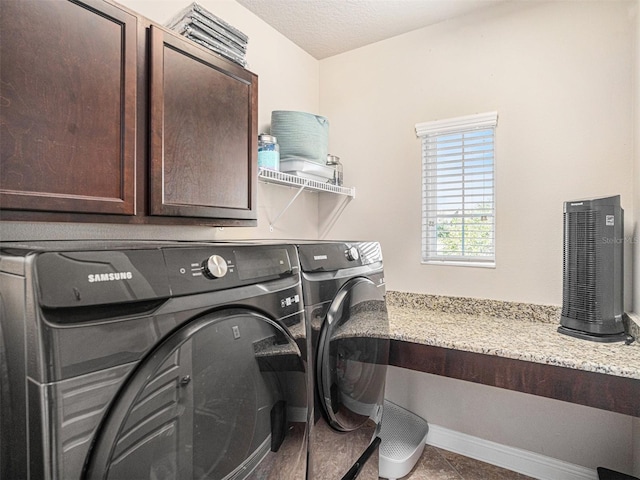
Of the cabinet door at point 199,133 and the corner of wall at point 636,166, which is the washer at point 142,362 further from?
the corner of wall at point 636,166

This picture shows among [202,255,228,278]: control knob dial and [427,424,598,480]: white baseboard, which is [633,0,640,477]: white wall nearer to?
[427,424,598,480]: white baseboard

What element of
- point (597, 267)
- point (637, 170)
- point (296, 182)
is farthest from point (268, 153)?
point (637, 170)

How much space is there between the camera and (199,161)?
1380 millimetres

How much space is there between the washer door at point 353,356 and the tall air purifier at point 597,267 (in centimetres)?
88

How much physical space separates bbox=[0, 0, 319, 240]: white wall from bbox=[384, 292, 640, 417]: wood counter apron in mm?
951

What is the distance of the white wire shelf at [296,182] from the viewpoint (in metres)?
1.83

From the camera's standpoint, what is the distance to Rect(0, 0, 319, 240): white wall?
152 cm

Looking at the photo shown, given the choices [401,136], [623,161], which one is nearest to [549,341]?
[623,161]

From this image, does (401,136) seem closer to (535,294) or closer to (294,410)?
(535,294)

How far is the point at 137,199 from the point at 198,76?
0.55 m

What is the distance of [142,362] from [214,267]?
0.79ft

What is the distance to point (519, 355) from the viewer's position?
1.46 meters

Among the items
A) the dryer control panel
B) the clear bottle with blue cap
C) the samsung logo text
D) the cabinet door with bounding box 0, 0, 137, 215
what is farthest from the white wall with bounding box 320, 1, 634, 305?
the samsung logo text

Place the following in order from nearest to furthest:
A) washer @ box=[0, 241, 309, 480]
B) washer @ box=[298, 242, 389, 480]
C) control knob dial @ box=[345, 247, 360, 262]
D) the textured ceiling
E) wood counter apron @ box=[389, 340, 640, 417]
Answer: washer @ box=[0, 241, 309, 480]
washer @ box=[298, 242, 389, 480]
wood counter apron @ box=[389, 340, 640, 417]
control knob dial @ box=[345, 247, 360, 262]
the textured ceiling
